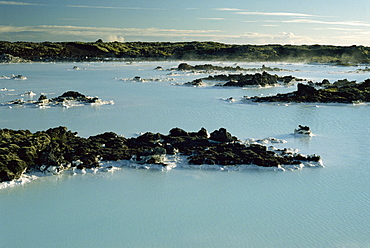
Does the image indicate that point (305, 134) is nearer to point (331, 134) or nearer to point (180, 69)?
point (331, 134)

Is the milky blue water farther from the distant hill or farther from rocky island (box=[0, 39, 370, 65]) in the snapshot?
the distant hill

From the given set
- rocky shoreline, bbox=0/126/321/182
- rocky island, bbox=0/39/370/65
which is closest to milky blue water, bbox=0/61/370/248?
rocky shoreline, bbox=0/126/321/182

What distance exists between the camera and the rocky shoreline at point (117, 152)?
7.59m

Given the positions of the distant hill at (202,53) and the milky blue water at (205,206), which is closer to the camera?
the milky blue water at (205,206)

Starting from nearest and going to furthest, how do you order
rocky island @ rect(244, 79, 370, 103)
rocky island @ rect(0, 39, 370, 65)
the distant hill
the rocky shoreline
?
1. the rocky shoreline
2. rocky island @ rect(244, 79, 370, 103)
3. rocky island @ rect(0, 39, 370, 65)
4. the distant hill

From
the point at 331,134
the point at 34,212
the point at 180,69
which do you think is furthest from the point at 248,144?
the point at 180,69

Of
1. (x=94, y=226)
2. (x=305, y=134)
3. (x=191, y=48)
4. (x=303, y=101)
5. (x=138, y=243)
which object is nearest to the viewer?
(x=138, y=243)

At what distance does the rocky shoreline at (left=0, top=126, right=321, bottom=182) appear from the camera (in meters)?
7.59

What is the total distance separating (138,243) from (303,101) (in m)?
14.4

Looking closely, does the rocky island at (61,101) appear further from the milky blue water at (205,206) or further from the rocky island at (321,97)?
the rocky island at (321,97)

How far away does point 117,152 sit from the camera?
8.52 m

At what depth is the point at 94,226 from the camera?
529 centimetres

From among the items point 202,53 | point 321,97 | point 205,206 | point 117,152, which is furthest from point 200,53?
point 205,206

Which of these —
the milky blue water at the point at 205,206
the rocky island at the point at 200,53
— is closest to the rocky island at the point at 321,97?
the milky blue water at the point at 205,206
